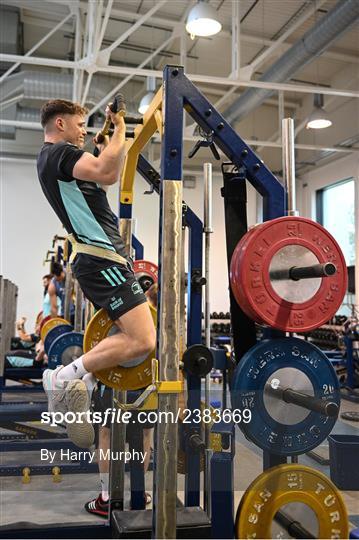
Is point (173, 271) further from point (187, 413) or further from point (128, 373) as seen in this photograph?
point (187, 413)

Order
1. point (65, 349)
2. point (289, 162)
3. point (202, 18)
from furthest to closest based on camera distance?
point (202, 18) → point (65, 349) → point (289, 162)

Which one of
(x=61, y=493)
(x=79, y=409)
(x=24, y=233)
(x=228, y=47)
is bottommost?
(x=61, y=493)

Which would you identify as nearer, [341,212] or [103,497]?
[103,497]

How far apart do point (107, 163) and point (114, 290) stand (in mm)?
475

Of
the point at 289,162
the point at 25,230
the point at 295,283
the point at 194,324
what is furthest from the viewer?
the point at 25,230

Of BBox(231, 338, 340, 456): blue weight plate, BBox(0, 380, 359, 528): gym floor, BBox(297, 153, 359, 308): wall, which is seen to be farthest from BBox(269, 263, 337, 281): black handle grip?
→ BBox(297, 153, 359, 308): wall

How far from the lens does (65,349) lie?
4.48m

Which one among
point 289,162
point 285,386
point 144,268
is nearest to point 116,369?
point 285,386

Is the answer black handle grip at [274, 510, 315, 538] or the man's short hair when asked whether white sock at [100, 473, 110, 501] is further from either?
the man's short hair

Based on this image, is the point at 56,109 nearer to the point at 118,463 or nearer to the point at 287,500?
the point at 118,463

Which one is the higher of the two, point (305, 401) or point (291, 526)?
point (305, 401)

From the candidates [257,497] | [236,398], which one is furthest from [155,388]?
[257,497]

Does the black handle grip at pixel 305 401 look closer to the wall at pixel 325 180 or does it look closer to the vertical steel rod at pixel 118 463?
the vertical steel rod at pixel 118 463

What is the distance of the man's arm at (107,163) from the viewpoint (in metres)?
1.85
